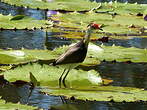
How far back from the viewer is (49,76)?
503 cm

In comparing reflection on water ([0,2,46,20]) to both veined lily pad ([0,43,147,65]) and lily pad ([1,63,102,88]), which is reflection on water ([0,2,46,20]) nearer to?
veined lily pad ([0,43,147,65])

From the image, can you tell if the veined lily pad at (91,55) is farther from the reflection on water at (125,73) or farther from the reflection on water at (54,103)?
the reflection on water at (54,103)

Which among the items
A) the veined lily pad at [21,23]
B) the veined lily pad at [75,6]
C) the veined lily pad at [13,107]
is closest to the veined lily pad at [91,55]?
the veined lily pad at [13,107]

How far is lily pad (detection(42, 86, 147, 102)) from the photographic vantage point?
4.39 metres

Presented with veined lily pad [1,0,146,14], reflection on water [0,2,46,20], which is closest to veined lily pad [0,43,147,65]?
reflection on water [0,2,46,20]

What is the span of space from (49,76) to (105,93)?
704 millimetres

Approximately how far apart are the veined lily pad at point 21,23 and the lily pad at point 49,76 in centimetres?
228

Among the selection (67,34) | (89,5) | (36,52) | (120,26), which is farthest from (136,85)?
(89,5)

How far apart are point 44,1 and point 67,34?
7.78 feet

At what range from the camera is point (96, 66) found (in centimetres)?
579

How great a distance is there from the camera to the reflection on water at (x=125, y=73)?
5.22m

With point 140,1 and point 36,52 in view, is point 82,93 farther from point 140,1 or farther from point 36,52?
point 140,1

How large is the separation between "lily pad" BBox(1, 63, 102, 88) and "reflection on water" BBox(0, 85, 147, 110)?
0.25 m

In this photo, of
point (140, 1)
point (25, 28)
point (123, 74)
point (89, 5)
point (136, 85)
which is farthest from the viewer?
point (140, 1)
